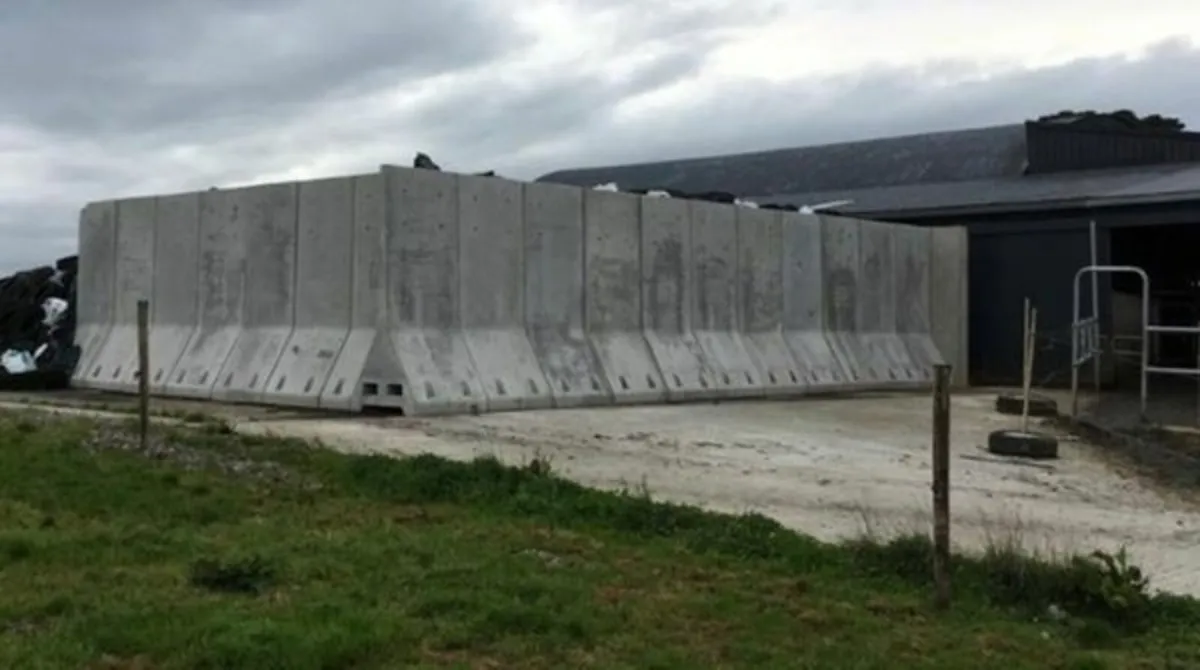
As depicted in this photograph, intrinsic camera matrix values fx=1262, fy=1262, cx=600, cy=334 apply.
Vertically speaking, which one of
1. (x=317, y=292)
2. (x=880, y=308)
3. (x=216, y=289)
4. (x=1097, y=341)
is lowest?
(x=1097, y=341)

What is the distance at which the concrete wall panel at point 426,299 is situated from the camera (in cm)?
1533

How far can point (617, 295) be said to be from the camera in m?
19.0

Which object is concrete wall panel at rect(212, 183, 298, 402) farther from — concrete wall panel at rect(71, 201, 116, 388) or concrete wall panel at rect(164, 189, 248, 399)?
concrete wall panel at rect(71, 201, 116, 388)

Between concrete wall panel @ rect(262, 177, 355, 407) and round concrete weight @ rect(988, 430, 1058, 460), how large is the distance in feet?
26.2

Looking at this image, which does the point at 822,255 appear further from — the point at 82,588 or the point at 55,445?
the point at 82,588

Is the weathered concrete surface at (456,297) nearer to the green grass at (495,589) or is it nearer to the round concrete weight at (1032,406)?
the round concrete weight at (1032,406)

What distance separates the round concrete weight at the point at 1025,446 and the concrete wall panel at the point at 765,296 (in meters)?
7.07

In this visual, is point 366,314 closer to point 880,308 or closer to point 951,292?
point 880,308

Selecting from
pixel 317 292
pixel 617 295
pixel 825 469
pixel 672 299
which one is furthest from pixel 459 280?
pixel 825 469

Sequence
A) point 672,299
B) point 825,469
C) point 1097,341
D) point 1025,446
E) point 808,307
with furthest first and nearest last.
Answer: point 808,307 → point 1097,341 → point 672,299 → point 1025,446 → point 825,469

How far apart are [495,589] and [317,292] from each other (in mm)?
10997

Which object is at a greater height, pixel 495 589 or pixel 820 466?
pixel 820 466

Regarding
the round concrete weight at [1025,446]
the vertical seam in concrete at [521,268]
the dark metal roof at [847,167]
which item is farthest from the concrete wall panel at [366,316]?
the dark metal roof at [847,167]

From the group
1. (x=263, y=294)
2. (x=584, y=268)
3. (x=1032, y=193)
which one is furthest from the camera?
(x=1032, y=193)
